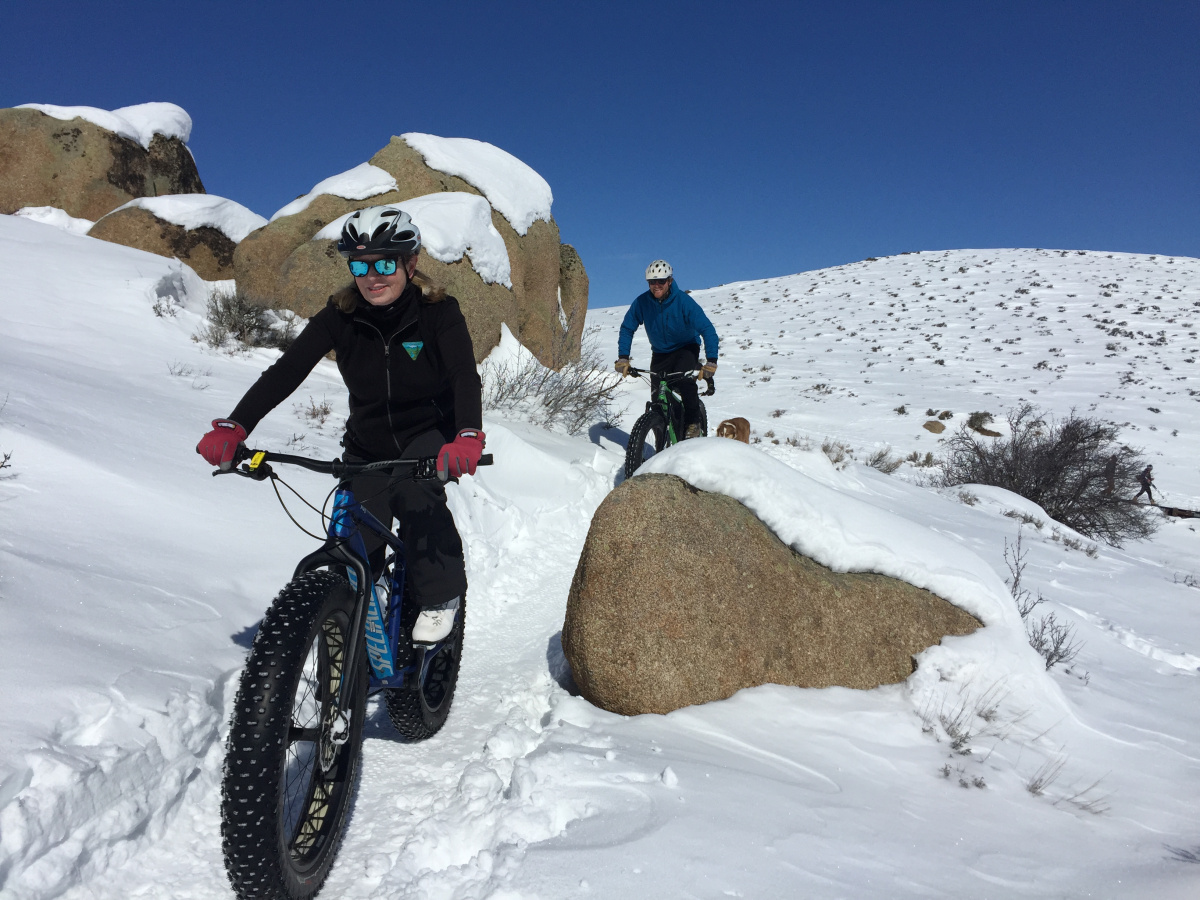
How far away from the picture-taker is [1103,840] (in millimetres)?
2385

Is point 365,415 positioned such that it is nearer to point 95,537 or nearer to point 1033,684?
point 95,537

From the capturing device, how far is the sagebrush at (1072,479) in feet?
35.8

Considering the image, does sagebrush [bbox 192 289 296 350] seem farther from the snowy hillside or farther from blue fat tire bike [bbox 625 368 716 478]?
the snowy hillside

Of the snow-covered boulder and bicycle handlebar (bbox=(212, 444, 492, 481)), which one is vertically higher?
the snow-covered boulder

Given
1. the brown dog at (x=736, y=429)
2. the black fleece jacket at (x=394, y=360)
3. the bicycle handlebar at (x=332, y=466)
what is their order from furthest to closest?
the brown dog at (x=736, y=429), the black fleece jacket at (x=394, y=360), the bicycle handlebar at (x=332, y=466)

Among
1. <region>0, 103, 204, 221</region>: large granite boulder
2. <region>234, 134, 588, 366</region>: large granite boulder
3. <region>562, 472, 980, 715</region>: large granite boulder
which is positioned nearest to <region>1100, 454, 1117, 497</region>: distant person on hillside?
<region>234, 134, 588, 366</region>: large granite boulder

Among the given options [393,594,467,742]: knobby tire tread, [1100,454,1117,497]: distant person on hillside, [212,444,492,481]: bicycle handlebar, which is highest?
[1100,454,1117,497]: distant person on hillside

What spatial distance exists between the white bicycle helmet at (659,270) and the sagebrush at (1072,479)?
802 centimetres

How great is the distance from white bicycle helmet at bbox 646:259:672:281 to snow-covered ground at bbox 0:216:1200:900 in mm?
2327

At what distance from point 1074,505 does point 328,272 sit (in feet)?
42.4

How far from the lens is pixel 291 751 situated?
2305 mm

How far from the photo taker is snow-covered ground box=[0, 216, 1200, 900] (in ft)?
6.54

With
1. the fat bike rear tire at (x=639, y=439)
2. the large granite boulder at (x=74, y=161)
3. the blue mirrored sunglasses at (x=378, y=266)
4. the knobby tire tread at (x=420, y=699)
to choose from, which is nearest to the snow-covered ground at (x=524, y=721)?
the knobby tire tread at (x=420, y=699)

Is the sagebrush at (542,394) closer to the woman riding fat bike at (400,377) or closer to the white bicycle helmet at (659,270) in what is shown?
the white bicycle helmet at (659,270)
